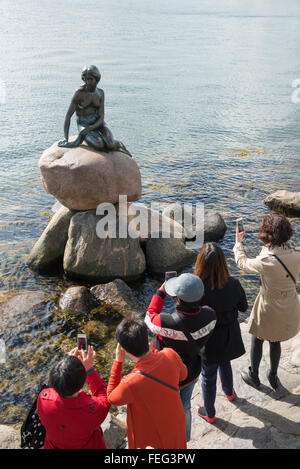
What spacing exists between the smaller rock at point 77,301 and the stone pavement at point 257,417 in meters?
3.53

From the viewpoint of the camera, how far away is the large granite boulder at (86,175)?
952 cm

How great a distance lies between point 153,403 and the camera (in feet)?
11.2

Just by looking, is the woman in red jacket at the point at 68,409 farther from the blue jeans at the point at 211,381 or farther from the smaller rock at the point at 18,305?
the smaller rock at the point at 18,305

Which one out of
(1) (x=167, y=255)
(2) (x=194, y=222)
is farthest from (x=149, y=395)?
(2) (x=194, y=222)

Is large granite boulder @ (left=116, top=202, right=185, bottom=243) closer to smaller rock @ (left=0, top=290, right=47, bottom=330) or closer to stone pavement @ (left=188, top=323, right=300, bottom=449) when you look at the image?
smaller rock @ (left=0, top=290, right=47, bottom=330)

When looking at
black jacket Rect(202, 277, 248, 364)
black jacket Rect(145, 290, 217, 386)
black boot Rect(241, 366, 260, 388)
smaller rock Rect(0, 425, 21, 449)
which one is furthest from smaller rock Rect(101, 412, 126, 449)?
black boot Rect(241, 366, 260, 388)

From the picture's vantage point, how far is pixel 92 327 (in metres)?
8.23

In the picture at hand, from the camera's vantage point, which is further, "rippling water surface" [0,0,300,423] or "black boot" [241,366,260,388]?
"rippling water surface" [0,0,300,423]

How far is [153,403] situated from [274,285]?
226 centimetres

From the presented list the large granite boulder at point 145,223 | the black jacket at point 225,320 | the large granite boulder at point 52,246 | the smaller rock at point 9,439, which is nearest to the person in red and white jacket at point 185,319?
the black jacket at point 225,320

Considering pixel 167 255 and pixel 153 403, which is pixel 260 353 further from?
pixel 167 255

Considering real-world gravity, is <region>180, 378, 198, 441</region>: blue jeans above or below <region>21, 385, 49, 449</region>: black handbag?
below

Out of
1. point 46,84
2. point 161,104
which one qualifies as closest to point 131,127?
point 161,104

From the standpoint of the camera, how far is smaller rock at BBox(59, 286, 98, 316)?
8.62 m
